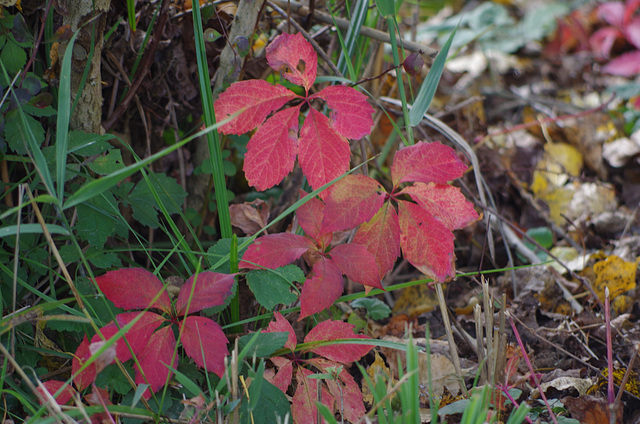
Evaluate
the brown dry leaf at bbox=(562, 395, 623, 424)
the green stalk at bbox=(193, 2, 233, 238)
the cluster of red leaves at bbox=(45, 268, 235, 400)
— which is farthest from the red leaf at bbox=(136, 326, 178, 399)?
the brown dry leaf at bbox=(562, 395, 623, 424)

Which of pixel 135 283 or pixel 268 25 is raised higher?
pixel 268 25

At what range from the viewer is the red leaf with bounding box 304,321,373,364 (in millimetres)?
910

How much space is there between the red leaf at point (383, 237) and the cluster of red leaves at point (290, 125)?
11cm

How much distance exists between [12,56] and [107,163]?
0.88 ft

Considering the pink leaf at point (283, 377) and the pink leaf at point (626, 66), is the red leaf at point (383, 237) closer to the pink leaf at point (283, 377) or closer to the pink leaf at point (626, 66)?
the pink leaf at point (283, 377)

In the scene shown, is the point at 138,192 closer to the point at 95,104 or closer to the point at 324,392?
the point at 95,104

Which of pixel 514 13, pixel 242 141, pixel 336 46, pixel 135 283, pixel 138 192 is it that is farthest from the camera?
pixel 514 13

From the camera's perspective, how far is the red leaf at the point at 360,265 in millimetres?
875

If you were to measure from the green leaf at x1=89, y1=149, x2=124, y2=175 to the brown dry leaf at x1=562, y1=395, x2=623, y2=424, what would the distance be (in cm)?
96

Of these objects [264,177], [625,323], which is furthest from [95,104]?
[625,323]

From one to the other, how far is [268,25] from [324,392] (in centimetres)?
91

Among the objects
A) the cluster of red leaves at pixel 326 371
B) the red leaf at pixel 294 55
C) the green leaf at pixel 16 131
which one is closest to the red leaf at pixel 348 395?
the cluster of red leaves at pixel 326 371

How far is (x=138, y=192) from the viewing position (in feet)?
3.44

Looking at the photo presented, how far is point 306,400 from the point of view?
2.85ft
